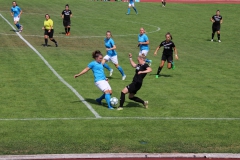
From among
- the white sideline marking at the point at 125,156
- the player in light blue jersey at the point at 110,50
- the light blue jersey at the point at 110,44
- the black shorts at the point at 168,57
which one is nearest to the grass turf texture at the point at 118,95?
the white sideline marking at the point at 125,156

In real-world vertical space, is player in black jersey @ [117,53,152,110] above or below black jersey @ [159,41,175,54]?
above

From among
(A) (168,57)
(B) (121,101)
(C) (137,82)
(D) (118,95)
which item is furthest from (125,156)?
(A) (168,57)

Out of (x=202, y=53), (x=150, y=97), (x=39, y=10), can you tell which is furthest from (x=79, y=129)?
(x=39, y=10)

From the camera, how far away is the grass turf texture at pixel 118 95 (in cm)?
1467

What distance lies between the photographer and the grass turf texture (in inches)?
578

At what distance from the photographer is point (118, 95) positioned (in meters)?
21.4

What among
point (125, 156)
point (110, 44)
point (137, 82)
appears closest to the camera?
point (125, 156)

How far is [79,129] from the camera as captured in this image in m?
15.9

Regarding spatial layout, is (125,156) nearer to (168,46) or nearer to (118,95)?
(118,95)

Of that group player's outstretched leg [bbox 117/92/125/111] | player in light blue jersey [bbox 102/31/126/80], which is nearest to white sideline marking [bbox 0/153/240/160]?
player's outstretched leg [bbox 117/92/125/111]

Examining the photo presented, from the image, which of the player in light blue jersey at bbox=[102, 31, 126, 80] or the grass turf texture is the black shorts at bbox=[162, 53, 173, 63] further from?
the player in light blue jersey at bbox=[102, 31, 126, 80]

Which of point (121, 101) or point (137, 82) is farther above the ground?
point (137, 82)

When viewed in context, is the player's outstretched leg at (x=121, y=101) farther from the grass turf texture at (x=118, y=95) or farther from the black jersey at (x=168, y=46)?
the black jersey at (x=168, y=46)

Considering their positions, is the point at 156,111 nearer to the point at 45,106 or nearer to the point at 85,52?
the point at 45,106
